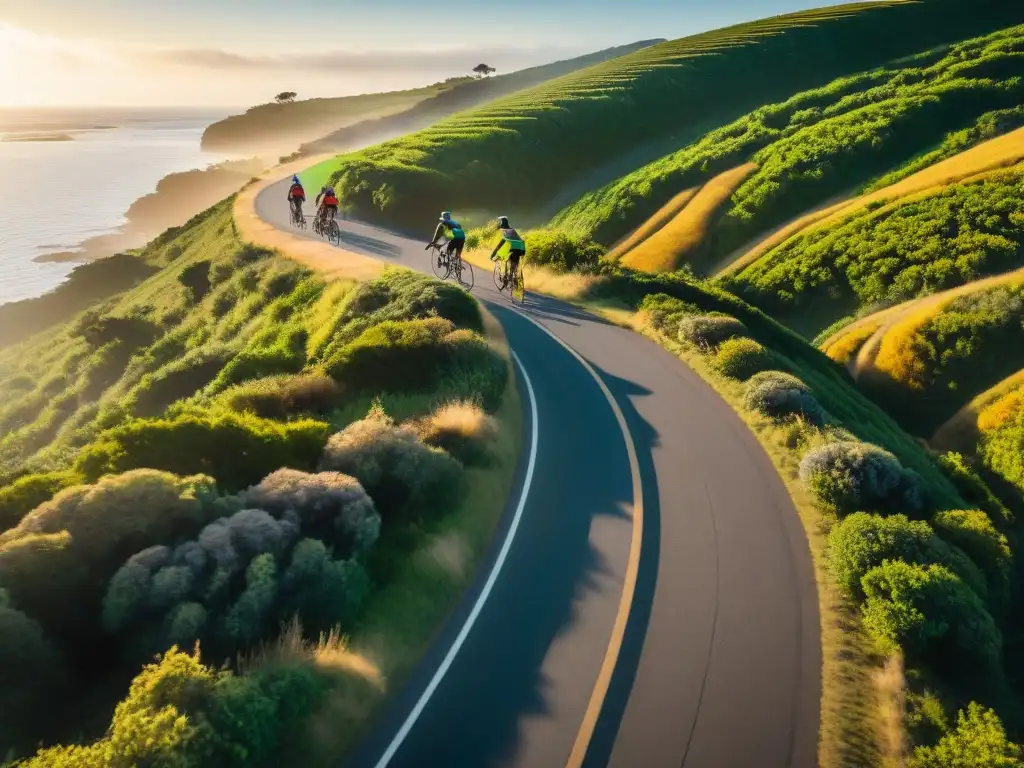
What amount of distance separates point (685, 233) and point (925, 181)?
15.2 metres

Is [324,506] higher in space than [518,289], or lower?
lower

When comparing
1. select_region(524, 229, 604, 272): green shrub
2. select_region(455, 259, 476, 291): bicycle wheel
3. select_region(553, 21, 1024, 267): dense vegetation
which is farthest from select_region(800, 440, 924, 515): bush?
select_region(553, 21, 1024, 267): dense vegetation

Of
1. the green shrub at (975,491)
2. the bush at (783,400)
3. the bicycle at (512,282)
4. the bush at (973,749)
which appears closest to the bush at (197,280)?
the bicycle at (512,282)

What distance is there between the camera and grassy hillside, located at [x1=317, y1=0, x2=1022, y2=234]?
180ft

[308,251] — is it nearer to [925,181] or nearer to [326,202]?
[326,202]

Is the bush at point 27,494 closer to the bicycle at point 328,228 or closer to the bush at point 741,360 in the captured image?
the bush at point 741,360

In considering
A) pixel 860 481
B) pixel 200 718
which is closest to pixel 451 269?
pixel 860 481

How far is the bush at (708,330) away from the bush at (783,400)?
14.3 feet

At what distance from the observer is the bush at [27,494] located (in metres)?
9.40

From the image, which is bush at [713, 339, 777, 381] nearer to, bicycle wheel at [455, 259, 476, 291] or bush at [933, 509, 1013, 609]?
bush at [933, 509, 1013, 609]

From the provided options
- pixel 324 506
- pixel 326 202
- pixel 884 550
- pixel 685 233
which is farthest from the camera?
pixel 685 233

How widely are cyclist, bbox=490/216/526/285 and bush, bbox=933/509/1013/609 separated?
14.7m

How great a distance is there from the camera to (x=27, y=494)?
9.69 m

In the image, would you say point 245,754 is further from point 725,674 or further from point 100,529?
point 725,674
